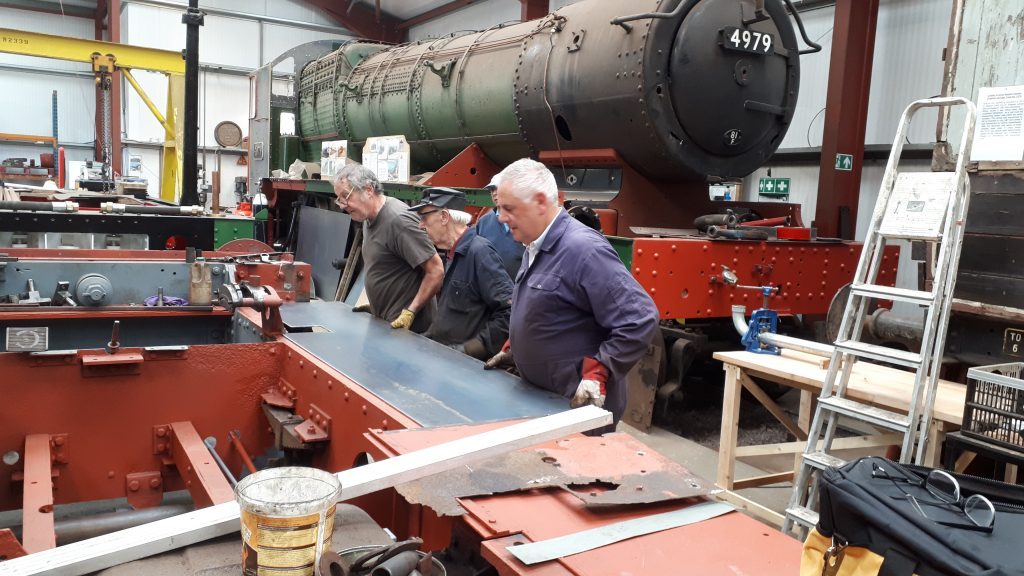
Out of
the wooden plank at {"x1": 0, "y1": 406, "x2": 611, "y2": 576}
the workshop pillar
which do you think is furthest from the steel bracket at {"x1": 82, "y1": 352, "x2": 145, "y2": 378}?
the workshop pillar

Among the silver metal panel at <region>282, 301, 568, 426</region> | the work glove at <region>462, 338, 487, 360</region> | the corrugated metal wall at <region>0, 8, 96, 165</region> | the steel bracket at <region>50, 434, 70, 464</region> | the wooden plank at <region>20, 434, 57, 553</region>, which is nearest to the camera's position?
the wooden plank at <region>20, 434, 57, 553</region>

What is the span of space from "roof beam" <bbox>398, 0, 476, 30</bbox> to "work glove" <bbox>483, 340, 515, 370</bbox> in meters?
16.3

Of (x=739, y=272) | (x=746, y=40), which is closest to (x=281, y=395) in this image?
(x=739, y=272)

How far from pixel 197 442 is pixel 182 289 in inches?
43.0

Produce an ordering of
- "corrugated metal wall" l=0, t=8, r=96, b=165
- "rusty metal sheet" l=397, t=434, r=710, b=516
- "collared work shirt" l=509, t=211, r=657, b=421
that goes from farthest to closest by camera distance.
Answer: "corrugated metal wall" l=0, t=8, r=96, b=165, "collared work shirt" l=509, t=211, r=657, b=421, "rusty metal sheet" l=397, t=434, r=710, b=516

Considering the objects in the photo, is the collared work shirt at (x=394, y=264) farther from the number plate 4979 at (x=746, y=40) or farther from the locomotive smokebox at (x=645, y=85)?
the number plate 4979 at (x=746, y=40)

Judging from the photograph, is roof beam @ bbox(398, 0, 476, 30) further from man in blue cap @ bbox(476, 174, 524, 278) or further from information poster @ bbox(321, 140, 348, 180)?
man in blue cap @ bbox(476, 174, 524, 278)

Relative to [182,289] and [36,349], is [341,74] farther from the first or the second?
[36,349]

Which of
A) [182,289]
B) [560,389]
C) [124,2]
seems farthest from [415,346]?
[124,2]

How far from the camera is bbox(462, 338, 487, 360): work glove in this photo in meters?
4.03

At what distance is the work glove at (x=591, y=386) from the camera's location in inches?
102

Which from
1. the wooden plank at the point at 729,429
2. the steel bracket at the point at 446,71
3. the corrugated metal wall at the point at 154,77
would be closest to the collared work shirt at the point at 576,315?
the wooden plank at the point at 729,429

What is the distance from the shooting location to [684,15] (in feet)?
15.8

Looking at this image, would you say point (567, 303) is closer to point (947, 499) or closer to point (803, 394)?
point (947, 499)
